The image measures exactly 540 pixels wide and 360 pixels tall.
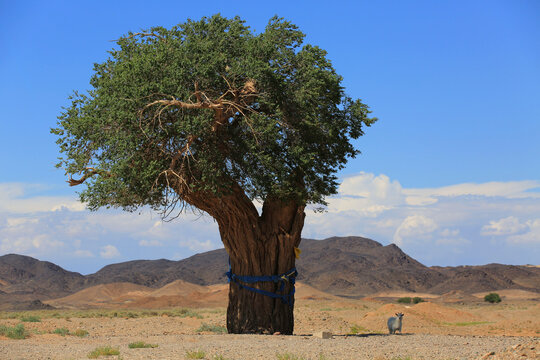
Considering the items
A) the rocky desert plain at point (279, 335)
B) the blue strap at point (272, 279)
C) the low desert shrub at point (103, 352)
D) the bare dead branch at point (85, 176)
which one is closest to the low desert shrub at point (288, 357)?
the rocky desert plain at point (279, 335)

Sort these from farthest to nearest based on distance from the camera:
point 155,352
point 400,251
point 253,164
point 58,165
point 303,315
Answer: point 400,251 → point 303,315 → point 58,165 → point 253,164 → point 155,352

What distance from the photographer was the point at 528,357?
31.6 ft

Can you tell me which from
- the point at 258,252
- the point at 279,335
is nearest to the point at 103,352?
the point at 279,335

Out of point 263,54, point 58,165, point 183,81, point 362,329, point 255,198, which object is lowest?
point 362,329

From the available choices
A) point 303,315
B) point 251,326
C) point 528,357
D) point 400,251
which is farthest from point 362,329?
point 400,251

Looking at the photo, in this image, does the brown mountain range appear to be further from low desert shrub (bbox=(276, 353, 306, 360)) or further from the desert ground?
low desert shrub (bbox=(276, 353, 306, 360))

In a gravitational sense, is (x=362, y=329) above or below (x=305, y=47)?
below

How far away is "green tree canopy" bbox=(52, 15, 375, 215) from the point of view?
14.2m

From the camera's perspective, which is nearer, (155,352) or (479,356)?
(479,356)

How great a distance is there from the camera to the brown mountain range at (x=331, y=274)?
7539 cm

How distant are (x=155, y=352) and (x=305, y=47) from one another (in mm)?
8934

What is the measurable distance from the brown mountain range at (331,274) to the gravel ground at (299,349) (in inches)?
2299

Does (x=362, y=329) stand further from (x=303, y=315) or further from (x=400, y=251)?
(x=400, y=251)

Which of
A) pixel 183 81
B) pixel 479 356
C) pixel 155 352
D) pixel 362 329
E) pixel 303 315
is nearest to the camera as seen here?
pixel 479 356
